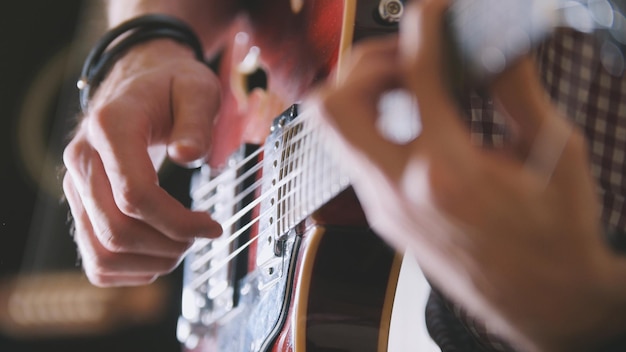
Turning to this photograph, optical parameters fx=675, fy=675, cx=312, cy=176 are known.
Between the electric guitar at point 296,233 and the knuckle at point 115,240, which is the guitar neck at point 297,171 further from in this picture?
the knuckle at point 115,240

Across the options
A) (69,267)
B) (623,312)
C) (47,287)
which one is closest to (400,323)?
(623,312)

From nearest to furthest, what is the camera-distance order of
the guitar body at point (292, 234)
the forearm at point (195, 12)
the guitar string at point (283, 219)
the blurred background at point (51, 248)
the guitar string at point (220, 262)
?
the guitar string at point (283, 219) → the guitar body at point (292, 234) → the guitar string at point (220, 262) → the forearm at point (195, 12) → the blurred background at point (51, 248)

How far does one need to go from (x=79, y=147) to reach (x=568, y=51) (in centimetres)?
46

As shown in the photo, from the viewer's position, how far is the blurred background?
129 cm

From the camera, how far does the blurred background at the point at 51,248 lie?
1289mm

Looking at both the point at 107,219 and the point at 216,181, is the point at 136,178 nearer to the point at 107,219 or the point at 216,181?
the point at 107,219

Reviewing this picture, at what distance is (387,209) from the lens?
39cm

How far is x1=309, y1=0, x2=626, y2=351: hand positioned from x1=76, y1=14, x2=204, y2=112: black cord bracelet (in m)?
0.48

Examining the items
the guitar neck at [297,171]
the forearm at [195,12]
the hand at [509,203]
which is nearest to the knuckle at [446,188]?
the hand at [509,203]

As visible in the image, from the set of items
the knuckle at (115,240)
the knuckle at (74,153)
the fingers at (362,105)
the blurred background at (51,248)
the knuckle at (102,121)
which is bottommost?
the blurred background at (51,248)

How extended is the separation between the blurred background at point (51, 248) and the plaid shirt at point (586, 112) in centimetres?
59

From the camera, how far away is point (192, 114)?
2.30 ft

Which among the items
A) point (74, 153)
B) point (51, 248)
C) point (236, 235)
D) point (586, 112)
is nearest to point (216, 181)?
point (236, 235)

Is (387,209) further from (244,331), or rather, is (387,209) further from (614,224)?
(244,331)
